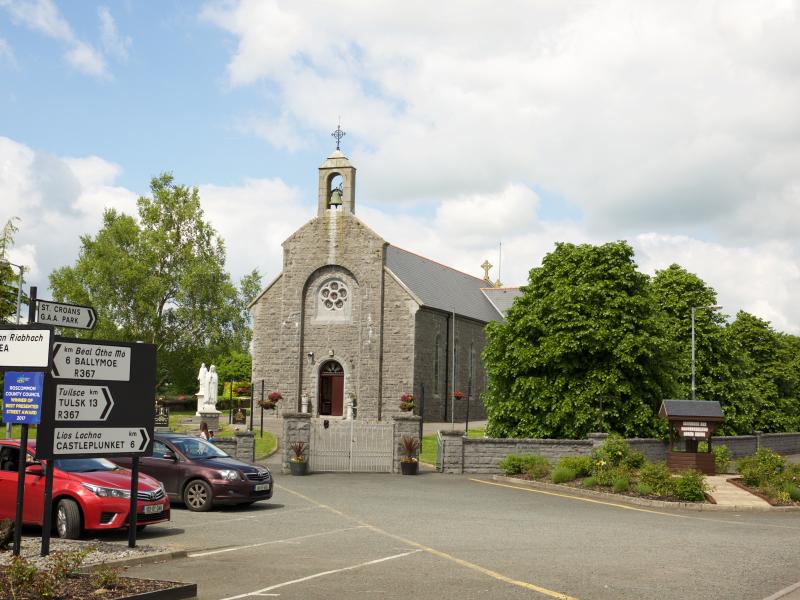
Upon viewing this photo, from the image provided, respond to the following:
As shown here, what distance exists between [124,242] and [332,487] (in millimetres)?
40766

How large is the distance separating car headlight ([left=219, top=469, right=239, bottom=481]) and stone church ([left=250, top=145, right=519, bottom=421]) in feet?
89.5

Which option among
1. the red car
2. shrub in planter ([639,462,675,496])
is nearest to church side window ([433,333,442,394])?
shrub in planter ([639,462,675,496])

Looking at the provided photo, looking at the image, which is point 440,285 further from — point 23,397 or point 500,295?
point 23,397

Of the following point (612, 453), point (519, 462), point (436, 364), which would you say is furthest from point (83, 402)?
point (436, 364)

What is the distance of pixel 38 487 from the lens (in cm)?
1338

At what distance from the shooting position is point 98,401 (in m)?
11.6

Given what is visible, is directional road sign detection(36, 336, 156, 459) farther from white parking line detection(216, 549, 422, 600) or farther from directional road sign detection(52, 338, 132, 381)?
white parking line detection(216, 549, 422, 600)

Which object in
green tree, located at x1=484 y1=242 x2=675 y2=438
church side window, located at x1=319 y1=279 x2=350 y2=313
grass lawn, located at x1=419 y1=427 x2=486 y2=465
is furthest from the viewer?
church side window, located at x1=319 y1=279 x2=350 y2=313

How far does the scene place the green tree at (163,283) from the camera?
5644cm

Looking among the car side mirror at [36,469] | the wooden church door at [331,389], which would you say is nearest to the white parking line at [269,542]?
the car side mirror at [36,469]

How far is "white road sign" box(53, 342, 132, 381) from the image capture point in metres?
11.1

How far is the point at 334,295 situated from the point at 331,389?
506 centimetres

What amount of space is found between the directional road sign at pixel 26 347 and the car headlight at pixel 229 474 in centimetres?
705

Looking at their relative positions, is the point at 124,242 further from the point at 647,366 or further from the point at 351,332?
the point at 647,366
